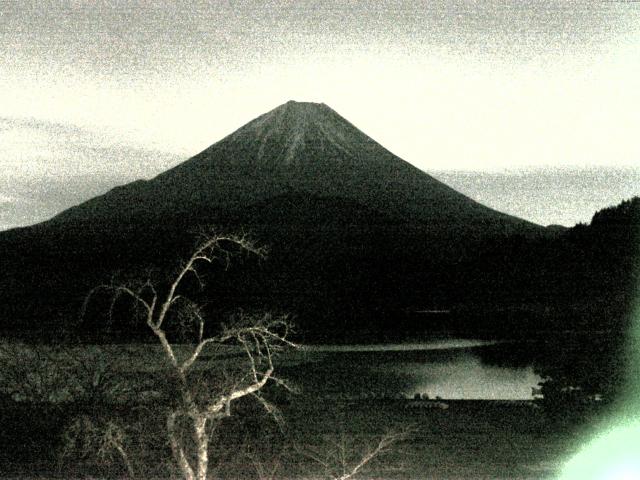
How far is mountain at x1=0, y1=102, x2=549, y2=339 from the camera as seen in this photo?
5722cm

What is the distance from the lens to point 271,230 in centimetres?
8806

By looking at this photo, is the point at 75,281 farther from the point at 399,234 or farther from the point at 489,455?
the point at 489,455

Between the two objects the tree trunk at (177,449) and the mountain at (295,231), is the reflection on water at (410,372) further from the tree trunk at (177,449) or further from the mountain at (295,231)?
the tree trunk at (177,449)

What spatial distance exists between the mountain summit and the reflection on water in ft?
209

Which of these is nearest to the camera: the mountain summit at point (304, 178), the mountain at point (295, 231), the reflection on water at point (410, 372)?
the reflection on water at point (410, 372)

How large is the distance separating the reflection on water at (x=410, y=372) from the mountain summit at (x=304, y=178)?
209 ft

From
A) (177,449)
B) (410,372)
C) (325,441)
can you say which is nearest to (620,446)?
(325,441)

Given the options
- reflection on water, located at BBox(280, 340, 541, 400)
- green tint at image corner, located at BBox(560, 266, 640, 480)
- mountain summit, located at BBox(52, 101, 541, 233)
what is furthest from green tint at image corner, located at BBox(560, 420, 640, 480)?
mountain summit, located at BBox(52, 101, 541, 233)

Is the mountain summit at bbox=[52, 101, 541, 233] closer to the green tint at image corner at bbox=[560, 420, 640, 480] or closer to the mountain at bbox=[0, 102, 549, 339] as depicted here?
the mountain at bbox=[0, 102, 549, 339]

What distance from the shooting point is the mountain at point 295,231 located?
2253 inches

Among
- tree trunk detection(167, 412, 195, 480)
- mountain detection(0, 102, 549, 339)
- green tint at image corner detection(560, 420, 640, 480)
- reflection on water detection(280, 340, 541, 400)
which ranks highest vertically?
mountain detection(0, 102, 549, 339)

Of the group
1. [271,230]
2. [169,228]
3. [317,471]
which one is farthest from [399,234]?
[317,471]

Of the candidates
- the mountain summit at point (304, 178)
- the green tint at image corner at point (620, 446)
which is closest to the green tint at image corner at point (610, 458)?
the green tint at image corner at point (620, 446)

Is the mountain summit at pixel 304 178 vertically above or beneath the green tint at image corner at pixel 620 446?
above
